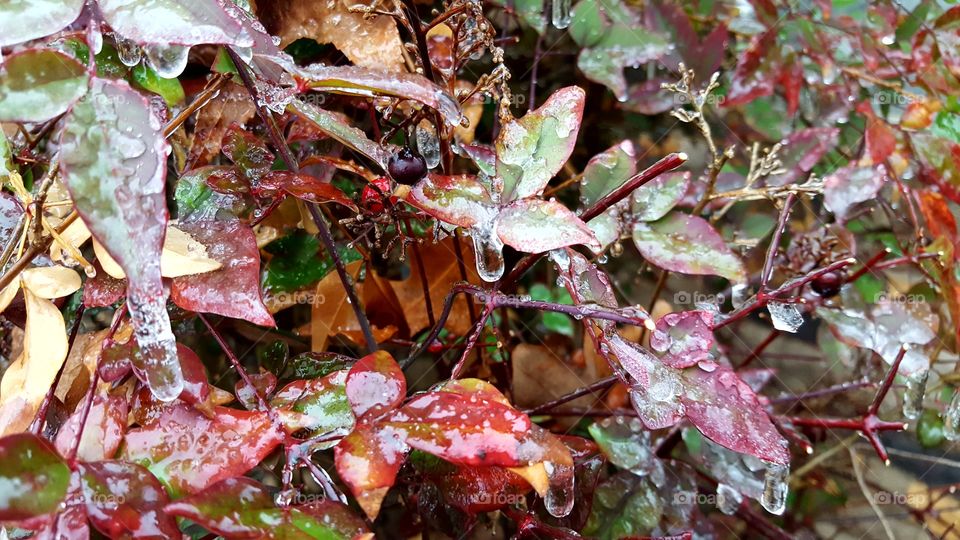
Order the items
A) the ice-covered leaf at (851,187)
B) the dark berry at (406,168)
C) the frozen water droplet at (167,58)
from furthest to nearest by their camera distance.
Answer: the ice-covered leaf at (851,187), the dark berry at (406,168), the frozen water droplet at (167,58)

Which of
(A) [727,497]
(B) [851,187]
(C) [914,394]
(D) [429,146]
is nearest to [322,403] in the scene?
(D) [429,146]

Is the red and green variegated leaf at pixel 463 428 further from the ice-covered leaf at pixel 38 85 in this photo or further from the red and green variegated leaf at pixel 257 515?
the ice-covered leaf at pixel 38 85

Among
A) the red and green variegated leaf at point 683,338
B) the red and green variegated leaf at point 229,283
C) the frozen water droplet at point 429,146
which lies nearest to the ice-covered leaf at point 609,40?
the frozen water droplet at point 429,146

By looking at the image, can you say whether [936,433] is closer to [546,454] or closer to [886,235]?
[886,235]

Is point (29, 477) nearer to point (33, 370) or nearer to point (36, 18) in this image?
point (33, 370)

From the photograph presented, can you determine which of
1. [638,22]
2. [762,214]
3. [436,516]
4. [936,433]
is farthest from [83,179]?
[762,214]

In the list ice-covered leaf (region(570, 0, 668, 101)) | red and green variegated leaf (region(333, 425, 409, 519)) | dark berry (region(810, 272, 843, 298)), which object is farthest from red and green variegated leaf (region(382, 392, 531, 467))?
ice-covered leaf (region(570, 0, 668, 101))
